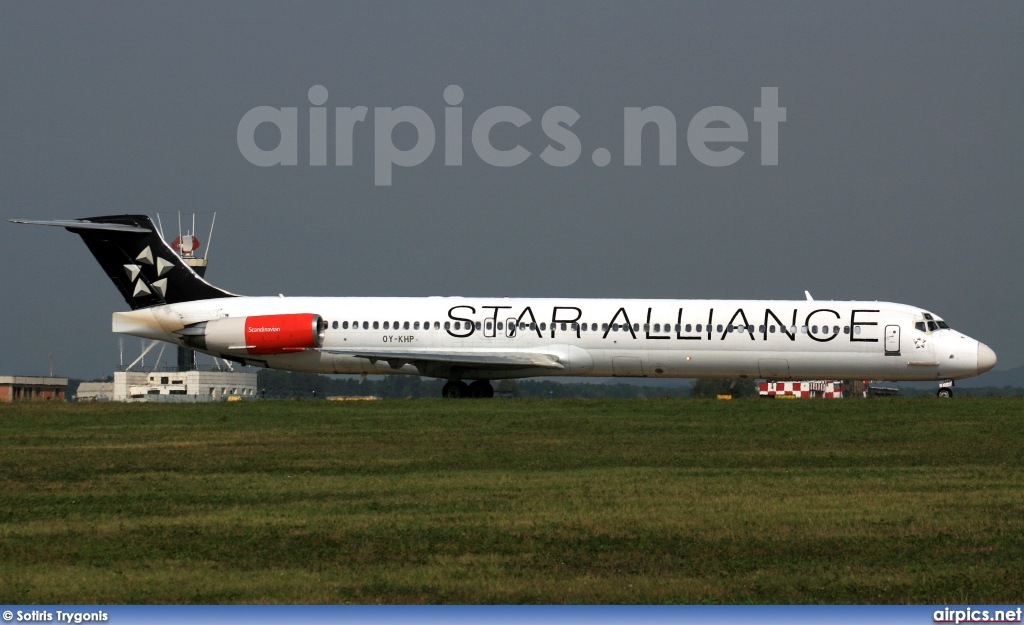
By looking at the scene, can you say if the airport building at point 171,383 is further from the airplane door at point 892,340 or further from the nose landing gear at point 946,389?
the airplane door at point 892,340

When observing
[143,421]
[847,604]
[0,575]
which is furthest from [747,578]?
[143,421]

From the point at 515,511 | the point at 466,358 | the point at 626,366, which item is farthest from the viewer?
the point at 626,366

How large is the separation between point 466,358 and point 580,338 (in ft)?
10.4

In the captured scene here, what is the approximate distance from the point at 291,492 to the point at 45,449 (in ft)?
23.7

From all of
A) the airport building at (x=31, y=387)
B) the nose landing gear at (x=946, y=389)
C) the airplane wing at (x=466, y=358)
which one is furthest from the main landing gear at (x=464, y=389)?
the airport building at (x=31, y=387)

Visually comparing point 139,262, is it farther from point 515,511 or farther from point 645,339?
point 515,511

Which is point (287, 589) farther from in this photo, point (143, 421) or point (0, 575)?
point (143, 421)

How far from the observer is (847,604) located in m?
9.84

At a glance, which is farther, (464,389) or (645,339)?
(464,389)

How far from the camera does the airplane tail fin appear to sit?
37.9 m

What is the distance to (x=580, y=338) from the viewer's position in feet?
117

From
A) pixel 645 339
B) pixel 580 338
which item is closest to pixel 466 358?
pixel 580 338

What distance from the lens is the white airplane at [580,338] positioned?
115 ft

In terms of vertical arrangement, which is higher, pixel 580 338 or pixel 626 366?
pixel 580 338
